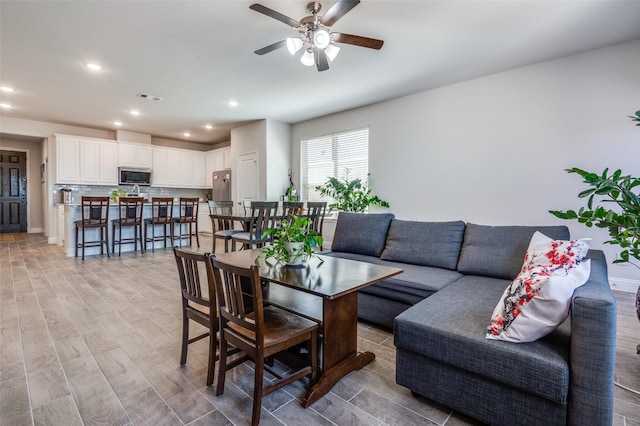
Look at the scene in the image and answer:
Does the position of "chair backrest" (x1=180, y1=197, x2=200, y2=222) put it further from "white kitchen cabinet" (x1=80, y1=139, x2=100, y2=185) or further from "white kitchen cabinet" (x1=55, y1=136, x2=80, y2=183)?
"white kitchen cabinet" (x1=55, y1=136, x2=80, y2=183)

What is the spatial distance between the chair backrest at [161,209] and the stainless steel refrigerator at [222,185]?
158cm

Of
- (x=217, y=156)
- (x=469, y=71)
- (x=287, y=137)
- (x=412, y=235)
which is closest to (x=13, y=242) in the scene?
(x=217, y=156)

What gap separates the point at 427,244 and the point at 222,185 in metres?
6.21

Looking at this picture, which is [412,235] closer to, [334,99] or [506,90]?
[506,90]

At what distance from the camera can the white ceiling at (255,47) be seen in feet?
8.92

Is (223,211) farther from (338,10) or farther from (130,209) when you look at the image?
(338,10)

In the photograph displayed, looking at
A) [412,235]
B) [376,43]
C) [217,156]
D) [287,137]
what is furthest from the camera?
[217,156]

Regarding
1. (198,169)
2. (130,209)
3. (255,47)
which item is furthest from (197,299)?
(198,169)

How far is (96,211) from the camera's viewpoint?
5.50 m

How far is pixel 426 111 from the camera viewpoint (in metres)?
4.73

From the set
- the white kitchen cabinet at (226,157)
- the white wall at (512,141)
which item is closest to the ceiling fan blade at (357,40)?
the white wall at (512,141)

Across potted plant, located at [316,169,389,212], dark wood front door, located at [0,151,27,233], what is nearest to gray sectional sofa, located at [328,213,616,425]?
potted plant, located at [316,169,389,212]

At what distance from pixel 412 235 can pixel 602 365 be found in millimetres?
1846

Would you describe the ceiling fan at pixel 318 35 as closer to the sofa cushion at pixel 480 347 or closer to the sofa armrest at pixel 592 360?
the sofa cushion at pixel 480 347
